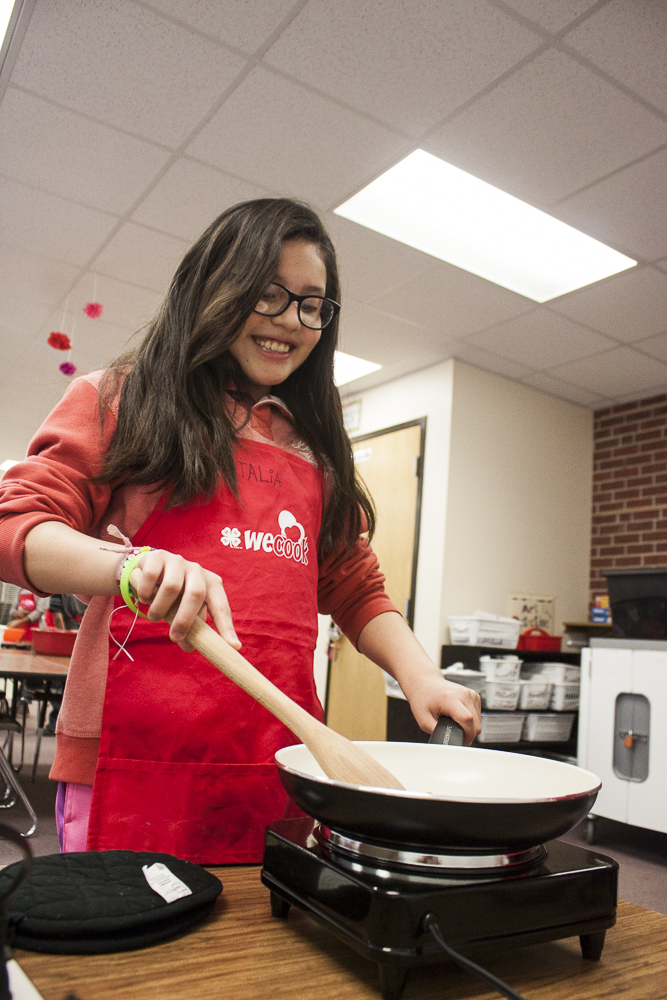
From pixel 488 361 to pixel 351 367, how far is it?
0.99m

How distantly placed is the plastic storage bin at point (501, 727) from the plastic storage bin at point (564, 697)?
26 cm

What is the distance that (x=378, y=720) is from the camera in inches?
190

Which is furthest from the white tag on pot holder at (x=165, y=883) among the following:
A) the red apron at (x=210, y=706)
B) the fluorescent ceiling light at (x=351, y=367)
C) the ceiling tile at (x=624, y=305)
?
the fluorescent ceiling light at (x=351, y=367)

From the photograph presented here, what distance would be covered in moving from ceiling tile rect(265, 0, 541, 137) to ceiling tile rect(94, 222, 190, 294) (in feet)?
4.37

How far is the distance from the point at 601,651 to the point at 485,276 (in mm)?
2041

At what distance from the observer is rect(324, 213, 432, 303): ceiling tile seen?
3.33 metres

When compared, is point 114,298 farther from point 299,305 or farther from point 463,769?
point 463,769

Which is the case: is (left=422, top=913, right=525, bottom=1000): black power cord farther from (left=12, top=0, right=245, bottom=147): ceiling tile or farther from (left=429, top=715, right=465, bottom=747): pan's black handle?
(left=12, top=0, right=245, bottom=147): ceiling tile

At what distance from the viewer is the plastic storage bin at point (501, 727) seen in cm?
405

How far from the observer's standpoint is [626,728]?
3688mm

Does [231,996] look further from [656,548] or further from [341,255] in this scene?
[656,548]

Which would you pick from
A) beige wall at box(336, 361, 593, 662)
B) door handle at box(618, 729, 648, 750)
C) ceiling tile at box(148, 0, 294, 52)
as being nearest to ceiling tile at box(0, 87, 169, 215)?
ceiling tile at box(148, 0, 294, 52)

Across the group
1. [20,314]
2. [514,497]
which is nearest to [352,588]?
[514,497]

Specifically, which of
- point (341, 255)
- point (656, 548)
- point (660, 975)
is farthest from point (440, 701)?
point (656, 548)
